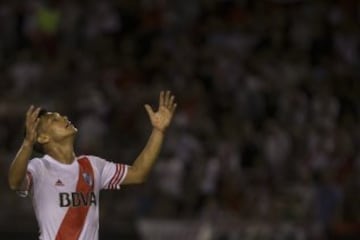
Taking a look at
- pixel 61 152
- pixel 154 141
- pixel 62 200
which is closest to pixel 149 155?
pixel 154 141

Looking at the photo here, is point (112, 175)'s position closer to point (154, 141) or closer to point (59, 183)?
point (154, 141)

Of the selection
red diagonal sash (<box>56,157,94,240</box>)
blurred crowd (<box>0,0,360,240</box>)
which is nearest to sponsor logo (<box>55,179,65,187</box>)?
red diagonal sash (<box>56,157,94,240</box>)

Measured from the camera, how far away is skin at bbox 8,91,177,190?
768 cm

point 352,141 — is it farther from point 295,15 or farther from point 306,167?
point 295,15

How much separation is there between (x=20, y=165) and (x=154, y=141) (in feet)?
4.10

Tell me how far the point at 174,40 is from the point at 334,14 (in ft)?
8.14

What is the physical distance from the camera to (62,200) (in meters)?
8.20

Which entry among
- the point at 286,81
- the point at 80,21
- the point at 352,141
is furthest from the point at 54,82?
the point at 352,141

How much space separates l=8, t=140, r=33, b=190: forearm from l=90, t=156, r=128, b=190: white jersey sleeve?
85 centimetres

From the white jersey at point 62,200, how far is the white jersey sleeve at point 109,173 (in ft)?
0.72

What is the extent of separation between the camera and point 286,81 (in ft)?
55.2

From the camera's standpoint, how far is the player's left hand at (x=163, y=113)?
28.3 ft

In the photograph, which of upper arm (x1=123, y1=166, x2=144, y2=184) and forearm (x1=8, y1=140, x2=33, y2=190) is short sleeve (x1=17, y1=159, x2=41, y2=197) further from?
upper arm (x1=123, y1=166, x2=144, y2=184)

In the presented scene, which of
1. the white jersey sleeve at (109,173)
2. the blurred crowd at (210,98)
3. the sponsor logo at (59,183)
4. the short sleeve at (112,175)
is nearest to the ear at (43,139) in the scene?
the sponsor logo at (59,183)
